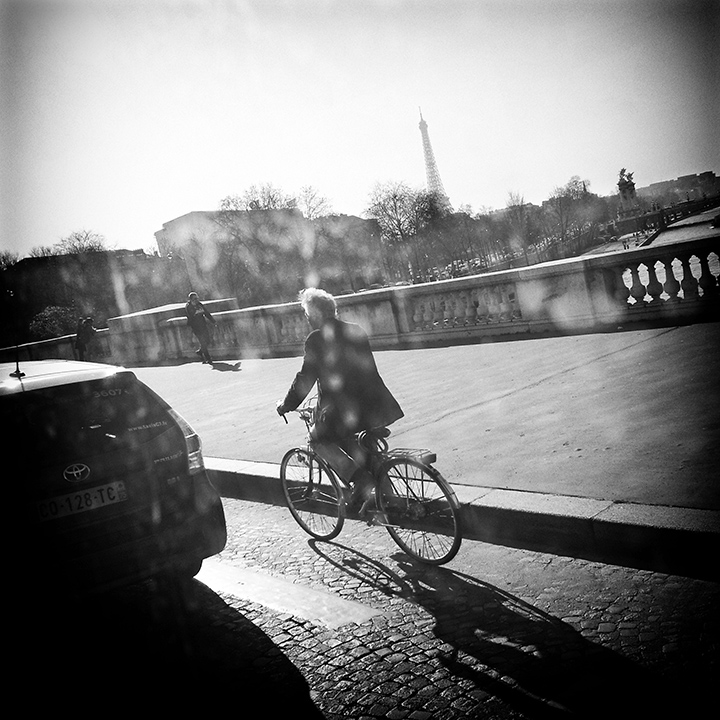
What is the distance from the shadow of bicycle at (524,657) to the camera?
8.84 ft

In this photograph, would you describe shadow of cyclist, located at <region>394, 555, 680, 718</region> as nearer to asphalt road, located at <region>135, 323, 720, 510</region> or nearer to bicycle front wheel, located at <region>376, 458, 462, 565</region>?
bicycle front wheel, located at <region>376, 458, 462, 565</region>

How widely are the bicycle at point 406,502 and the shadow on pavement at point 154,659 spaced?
1.11 m

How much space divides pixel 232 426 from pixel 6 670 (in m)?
5.53

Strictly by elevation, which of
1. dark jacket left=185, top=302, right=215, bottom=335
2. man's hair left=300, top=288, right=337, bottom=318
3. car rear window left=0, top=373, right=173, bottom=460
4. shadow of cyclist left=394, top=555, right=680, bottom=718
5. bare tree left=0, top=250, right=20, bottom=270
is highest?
bare tree left=0, top=250, right=20, bottom=270

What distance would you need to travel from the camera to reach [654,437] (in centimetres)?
521

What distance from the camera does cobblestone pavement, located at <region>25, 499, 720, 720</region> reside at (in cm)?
282

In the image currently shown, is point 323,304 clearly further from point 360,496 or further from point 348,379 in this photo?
point 360,496

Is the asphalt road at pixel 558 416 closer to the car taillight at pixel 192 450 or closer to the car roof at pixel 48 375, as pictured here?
the car taillight at pixel 192 450

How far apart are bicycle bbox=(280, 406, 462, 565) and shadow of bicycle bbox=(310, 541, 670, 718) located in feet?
0.86

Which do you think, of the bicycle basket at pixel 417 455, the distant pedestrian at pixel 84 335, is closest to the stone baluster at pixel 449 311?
the bicycle basket at pixel 417 455

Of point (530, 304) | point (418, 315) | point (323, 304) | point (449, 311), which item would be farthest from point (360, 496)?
point (418, 315)

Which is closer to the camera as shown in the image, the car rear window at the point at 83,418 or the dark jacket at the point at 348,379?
the car rear window at the point at 83,418

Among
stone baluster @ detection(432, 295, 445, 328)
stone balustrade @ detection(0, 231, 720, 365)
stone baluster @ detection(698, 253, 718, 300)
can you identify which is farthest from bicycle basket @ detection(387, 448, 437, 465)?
stone baluster @ detection(432, 295, 445, 328)

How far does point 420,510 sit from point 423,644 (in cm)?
108
